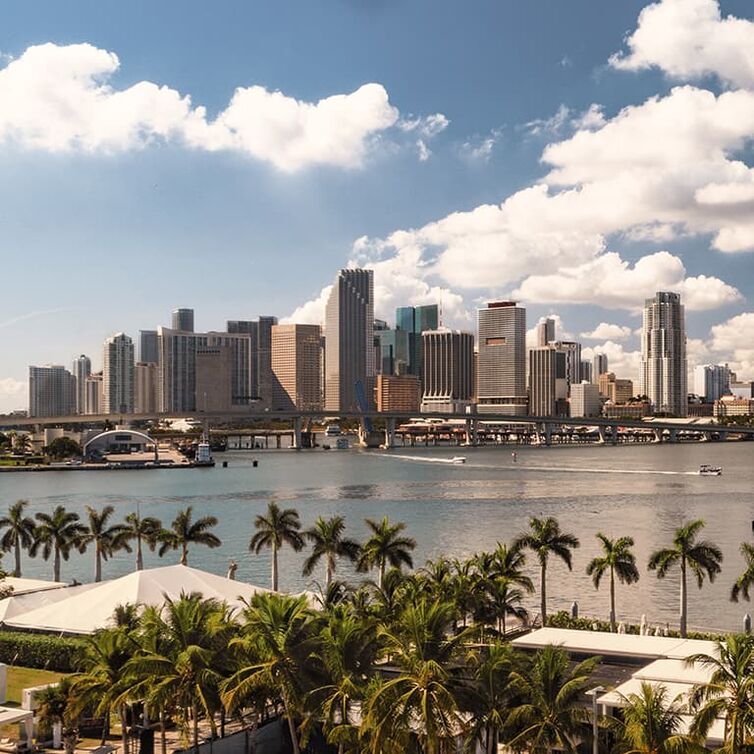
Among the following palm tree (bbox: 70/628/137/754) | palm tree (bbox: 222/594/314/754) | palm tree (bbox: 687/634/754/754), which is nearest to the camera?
palm tree (bbox: 687/634/754/754)

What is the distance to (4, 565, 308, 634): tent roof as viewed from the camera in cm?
2184

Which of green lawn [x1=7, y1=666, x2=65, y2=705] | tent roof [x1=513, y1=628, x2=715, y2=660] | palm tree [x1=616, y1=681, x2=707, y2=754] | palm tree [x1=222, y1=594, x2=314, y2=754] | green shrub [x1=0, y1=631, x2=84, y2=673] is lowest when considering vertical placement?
green lawn [x1=7, y1=666, x2=65, y2=705]

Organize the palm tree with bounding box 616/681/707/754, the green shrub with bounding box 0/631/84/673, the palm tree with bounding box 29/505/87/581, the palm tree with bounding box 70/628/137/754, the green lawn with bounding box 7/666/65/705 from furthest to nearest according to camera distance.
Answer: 1. the palm tree with bounding box 29/505/87/581
2. the green shrub with bounding box 0/631/84/673
3. the green lawn with bounding box 7/666/65/705
4. the palm tree with bounding box 70/628/137/754
5. the palm tree with bounding box 616/681/707/754

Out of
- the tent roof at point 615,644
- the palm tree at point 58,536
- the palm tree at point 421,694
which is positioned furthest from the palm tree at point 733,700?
the palm tree at point 58,536

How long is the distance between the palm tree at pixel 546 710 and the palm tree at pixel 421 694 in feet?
2.62

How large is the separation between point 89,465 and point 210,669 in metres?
117

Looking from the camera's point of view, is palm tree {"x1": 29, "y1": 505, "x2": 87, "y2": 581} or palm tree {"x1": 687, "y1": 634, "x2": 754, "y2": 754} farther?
palm tree {"x1": 29, "y1": 505, "x2": 87, "y2": 581}

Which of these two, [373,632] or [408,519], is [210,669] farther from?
[408,519]

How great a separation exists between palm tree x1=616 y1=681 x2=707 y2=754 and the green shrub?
12187 mm

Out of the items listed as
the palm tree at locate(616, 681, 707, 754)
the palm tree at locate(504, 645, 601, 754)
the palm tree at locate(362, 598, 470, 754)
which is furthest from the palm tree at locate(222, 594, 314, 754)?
the palm tree at locate(616, 681, 707, 754)

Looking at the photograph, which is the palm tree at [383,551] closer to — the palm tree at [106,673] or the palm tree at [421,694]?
the palm tree at [106,673]

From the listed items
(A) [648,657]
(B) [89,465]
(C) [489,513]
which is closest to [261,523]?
(A) [648,657]

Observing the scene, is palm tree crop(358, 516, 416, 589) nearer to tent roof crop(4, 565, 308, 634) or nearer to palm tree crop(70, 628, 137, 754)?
tent roof crop(4, 565, 308, 634)

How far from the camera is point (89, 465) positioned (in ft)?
420
